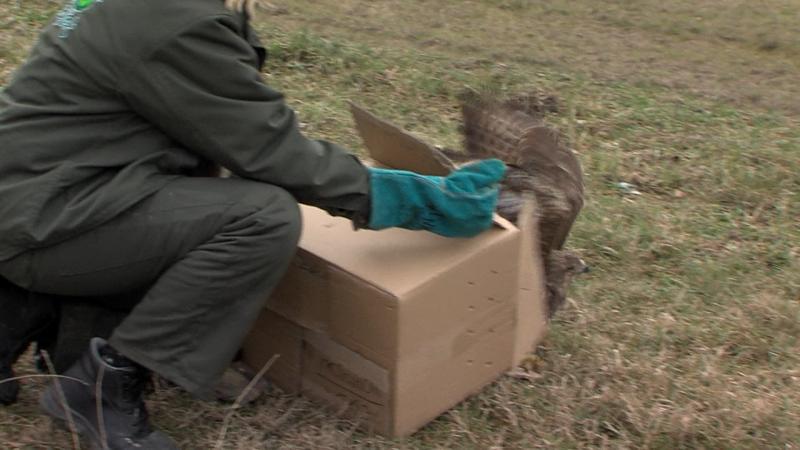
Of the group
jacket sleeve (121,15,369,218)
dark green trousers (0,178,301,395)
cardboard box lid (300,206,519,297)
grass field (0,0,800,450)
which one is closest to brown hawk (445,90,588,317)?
grass field (0,0,800,450)

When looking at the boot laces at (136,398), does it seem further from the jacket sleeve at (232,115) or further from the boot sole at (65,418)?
the jacket sleeve at (232,115)

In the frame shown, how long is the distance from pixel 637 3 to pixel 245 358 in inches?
169

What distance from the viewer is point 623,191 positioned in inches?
162

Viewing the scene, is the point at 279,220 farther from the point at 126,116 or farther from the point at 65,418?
the point at 65,418

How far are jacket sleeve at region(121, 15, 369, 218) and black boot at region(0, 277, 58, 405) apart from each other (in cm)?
58

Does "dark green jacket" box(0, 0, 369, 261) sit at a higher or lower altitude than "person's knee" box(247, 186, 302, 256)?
higher

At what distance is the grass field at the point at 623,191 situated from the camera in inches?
102

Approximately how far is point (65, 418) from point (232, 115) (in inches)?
30.7

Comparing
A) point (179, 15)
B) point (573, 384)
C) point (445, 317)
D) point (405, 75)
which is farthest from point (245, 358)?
point (405, 75)

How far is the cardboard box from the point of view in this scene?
7.93 ft

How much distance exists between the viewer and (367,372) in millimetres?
2494

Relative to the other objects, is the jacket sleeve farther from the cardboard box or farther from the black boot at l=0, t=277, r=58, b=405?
the black boot at l=0, t=277, r=58, b=405

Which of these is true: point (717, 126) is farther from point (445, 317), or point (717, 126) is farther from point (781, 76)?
point (445, 317)

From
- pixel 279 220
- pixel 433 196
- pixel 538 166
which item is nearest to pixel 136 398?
pixel 279 220
